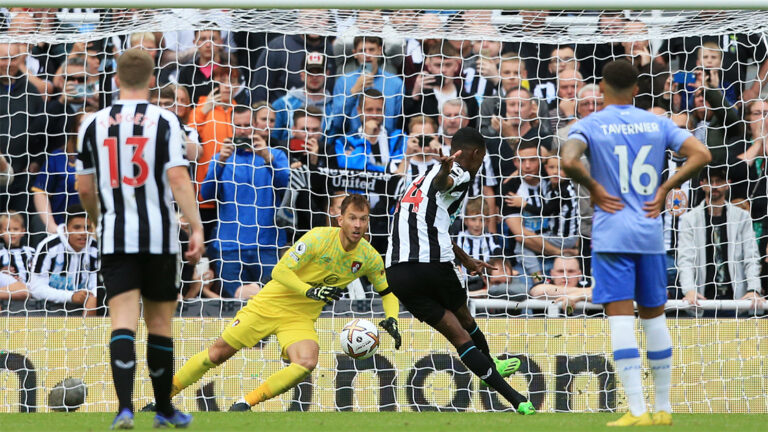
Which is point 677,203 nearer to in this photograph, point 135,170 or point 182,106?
point 182,106

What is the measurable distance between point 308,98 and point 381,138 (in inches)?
34.7

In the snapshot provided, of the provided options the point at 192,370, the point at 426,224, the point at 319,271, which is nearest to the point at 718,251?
the point at 426,224

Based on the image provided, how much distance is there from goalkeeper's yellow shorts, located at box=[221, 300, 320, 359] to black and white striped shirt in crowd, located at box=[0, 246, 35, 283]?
2579 mm

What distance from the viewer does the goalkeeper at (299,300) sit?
7.66 meters

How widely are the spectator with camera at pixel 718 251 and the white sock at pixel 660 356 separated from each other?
358cm

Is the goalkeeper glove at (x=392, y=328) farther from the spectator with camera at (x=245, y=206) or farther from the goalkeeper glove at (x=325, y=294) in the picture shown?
the spectator with camera at (x=245, y=206)

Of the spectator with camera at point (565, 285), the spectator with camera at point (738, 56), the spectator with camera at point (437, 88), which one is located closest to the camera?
the spectator with camera at point (565, 285)

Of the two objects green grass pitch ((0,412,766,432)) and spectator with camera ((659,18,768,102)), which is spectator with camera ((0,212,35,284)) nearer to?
green grass pitch ((0,412,766,432))

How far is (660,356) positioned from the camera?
567 cm

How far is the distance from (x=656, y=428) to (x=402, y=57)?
5.82m

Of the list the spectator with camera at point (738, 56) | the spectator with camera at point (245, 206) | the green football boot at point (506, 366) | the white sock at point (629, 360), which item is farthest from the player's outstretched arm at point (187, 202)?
the spectator with camera at point (738, 56)

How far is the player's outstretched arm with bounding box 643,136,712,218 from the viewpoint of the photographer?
556 centimetres

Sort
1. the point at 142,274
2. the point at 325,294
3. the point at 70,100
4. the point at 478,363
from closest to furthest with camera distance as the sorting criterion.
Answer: the point at 142,274, the point at 325,294, the point at 478,363, the point at 70,100

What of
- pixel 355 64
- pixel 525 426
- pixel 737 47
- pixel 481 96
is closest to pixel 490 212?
pixel 481 96
